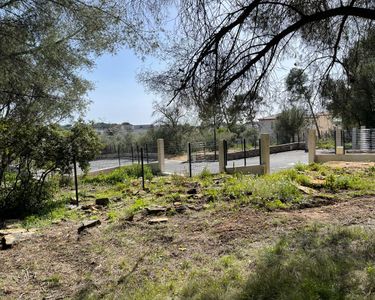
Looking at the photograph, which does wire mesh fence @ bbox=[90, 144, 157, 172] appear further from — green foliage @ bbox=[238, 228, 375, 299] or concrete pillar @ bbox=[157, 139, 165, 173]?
green foliage @ bbox=[238, 228, 375, 299]

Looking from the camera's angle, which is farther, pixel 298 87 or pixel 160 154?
pixel 160 154

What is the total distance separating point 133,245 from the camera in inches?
186

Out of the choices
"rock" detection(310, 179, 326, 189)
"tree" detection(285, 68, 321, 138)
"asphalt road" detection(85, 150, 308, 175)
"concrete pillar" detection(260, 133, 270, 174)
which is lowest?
"asphalt road" detection(85, 150, 308, 175)

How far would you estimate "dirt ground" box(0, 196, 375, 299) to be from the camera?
3.85 m

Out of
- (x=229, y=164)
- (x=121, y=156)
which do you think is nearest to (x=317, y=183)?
(x=229, y=164)

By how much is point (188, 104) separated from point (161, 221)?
191 centimetres

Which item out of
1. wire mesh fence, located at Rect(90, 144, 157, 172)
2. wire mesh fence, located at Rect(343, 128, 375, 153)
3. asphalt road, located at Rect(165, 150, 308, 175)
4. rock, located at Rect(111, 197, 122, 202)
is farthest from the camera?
wire mesh fence, located at Rect(90, 144, 157, 172)

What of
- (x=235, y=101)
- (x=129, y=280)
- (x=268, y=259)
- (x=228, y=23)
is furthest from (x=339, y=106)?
(x=129, y=280)

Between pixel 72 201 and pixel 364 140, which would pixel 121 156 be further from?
pixel 72 201

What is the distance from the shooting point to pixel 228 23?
181 inches

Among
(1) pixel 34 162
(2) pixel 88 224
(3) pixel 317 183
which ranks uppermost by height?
(1) pixel 34 162

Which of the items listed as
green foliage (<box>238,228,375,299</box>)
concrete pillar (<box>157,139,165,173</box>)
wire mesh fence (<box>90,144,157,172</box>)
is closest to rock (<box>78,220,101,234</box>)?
green foliage (<box>238,228,375,299</box>)

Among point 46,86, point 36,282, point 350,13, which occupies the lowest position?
point 36,282

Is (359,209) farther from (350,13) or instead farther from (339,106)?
(350,13)
